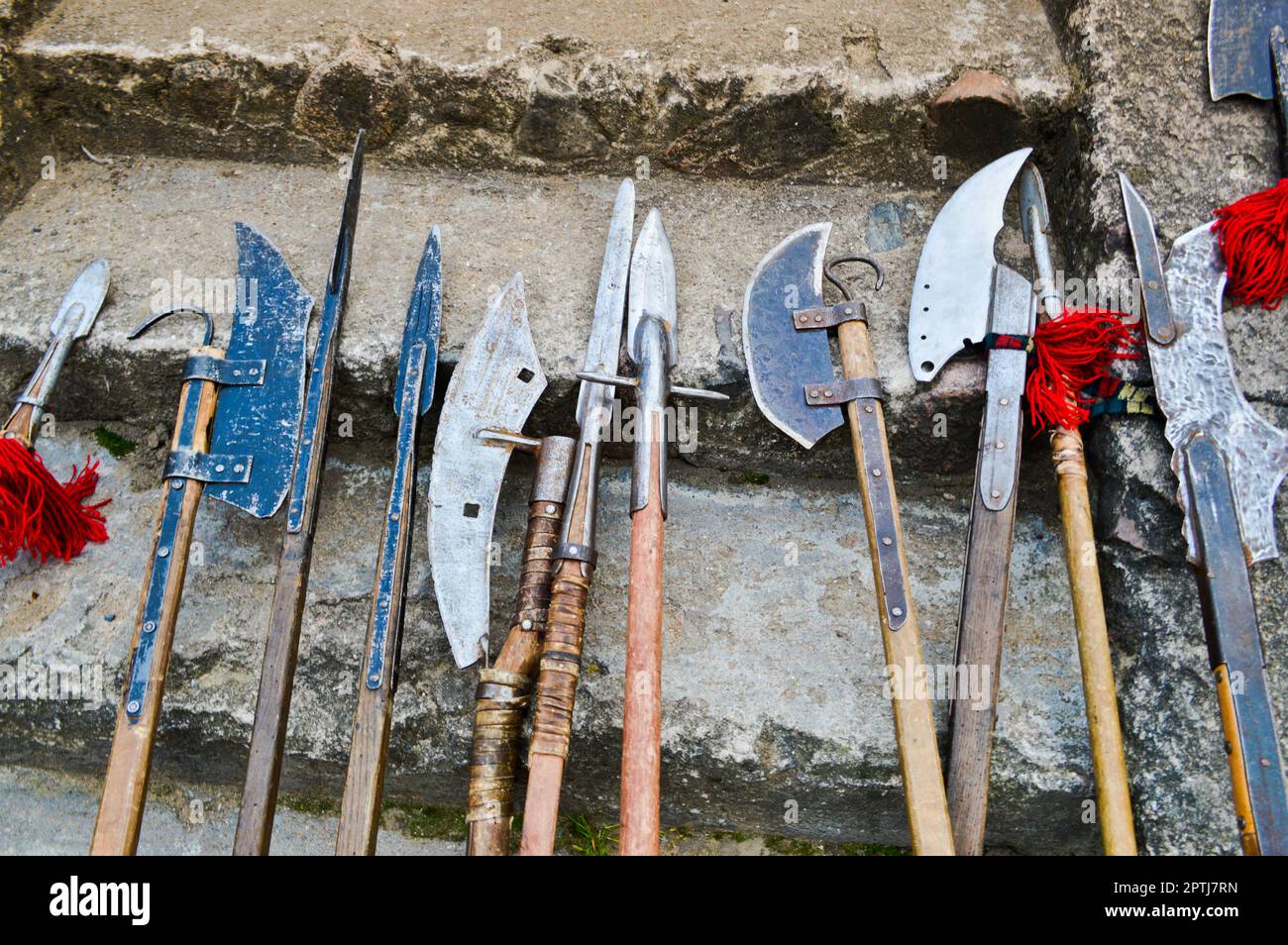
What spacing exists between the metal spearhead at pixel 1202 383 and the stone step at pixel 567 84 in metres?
0.60

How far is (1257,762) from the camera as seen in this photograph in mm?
1842

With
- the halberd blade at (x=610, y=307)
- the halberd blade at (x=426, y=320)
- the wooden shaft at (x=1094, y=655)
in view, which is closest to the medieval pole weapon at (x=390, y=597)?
the halberd blade at (x=426, y=320)

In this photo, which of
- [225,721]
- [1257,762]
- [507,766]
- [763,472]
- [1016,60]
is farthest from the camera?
[1016,60]

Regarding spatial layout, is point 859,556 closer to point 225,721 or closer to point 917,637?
point 917,637

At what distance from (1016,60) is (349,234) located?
1936 millimetres

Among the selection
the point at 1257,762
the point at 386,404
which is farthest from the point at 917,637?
the point at 386,404

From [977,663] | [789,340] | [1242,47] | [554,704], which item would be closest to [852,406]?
[789,340]

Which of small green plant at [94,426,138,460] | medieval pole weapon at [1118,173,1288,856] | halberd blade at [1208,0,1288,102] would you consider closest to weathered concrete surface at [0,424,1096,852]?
small green plant at [94,426,138,460]

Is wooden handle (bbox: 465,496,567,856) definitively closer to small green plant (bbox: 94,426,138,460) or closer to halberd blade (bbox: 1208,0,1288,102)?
small green plant (bbox: 94,426,138,460)

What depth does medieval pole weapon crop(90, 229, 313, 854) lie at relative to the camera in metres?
1.99

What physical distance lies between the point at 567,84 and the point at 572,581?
5.13ft

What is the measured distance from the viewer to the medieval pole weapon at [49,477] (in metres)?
2.33

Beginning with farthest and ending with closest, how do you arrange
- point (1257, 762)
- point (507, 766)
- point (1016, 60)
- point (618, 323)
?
point (1016, 60), point (618, 323), point (507, 766), point (1257, 762)

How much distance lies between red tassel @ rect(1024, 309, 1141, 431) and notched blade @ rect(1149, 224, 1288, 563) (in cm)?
8
